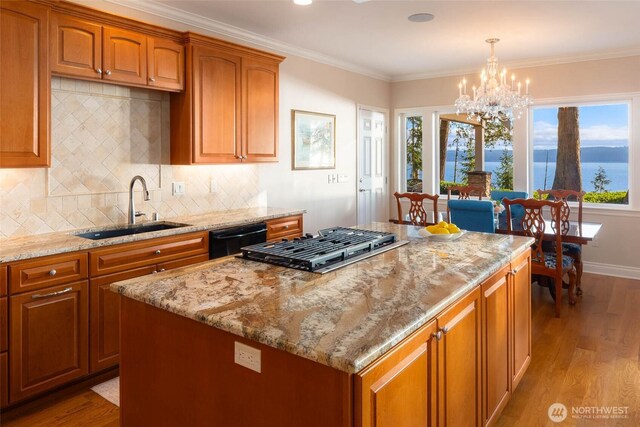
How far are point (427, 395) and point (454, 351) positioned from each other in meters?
0.26

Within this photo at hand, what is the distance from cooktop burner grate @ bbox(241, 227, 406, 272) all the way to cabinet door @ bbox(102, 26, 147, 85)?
176cm

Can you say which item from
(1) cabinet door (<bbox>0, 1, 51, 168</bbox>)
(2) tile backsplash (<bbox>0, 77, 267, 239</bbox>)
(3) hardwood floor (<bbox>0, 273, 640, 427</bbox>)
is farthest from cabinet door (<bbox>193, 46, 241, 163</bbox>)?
(3) hardwood floor (<bbox>0, 273, 640, 427</bbox>)

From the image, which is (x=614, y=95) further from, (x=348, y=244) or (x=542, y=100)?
(x=348, y=244)

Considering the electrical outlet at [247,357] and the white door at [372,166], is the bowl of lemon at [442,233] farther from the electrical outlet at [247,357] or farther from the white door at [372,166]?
the white door at [372,166]

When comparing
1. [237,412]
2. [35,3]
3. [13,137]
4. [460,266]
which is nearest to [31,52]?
[35,3]

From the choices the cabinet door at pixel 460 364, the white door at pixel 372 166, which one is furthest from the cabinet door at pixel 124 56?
the white door at pixel 372 166

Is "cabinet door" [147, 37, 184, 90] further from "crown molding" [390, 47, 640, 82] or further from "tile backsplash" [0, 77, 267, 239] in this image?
"crown molding" [390, 47, 640, 82]

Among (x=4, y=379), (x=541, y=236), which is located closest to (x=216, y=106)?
(x=4, y=379)

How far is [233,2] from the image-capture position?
3.70 m

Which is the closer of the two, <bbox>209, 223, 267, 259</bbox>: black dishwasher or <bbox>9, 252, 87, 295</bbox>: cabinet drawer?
<bbox>9, 252, 87, 295</bbox>: cabinet drawer

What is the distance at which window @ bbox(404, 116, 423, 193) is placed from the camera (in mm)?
6886

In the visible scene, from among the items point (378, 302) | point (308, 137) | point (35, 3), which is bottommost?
point (378, 302)

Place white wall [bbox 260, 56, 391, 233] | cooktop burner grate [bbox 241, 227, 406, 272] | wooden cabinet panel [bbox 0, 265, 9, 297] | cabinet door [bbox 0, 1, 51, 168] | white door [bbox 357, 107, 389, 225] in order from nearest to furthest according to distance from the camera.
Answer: cooktop burner grate [bbox 241, 227, 406, 272]
wooden cabinet panel [bbox 0, 265, 9, 297]
cabinet door [bbox 0, 1, 51, 168]
white wall [bbox 260, 56, 391, 233]
white door [bbox 357, 107, 389, 225]

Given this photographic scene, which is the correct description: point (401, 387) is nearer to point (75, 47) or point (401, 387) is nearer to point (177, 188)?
point (75, 47)
